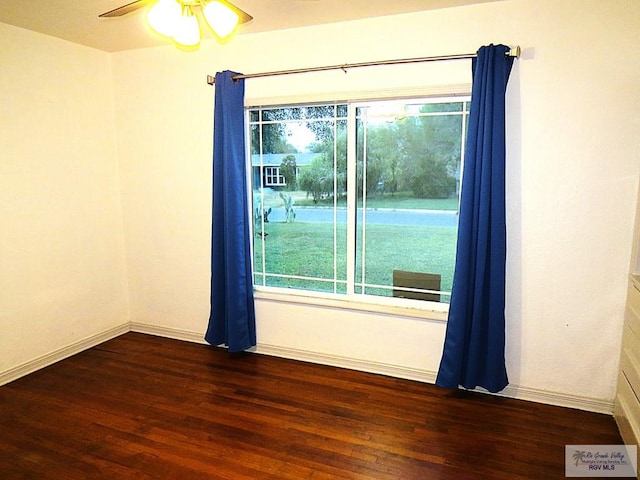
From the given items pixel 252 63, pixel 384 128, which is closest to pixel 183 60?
pixel 252 63

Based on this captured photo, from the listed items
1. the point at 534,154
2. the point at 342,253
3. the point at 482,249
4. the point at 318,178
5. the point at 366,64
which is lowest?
the point at 342,253

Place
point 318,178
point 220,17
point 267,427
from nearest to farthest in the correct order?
point 220,17 → point 267,427 → point 318,178

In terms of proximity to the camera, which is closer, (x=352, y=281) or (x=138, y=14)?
(x=138, y=14)

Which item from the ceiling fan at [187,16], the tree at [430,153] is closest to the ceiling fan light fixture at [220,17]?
the ceiling fan at [187,16]

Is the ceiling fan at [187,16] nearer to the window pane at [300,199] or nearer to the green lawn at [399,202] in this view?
the window pane at [300,199]

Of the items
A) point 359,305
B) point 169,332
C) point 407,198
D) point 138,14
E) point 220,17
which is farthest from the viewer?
point 169,332

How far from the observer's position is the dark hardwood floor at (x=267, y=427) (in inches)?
81.3

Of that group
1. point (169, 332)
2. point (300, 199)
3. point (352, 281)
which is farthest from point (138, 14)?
point (169, 332)

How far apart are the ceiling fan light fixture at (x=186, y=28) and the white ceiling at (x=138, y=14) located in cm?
74

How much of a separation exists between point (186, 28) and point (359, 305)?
2.07m

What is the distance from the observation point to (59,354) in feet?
10.7

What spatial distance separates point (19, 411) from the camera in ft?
8.36

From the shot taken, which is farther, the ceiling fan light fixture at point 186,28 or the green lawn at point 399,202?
the green lawn at point 399,202

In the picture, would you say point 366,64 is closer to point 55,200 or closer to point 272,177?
point 272,177
